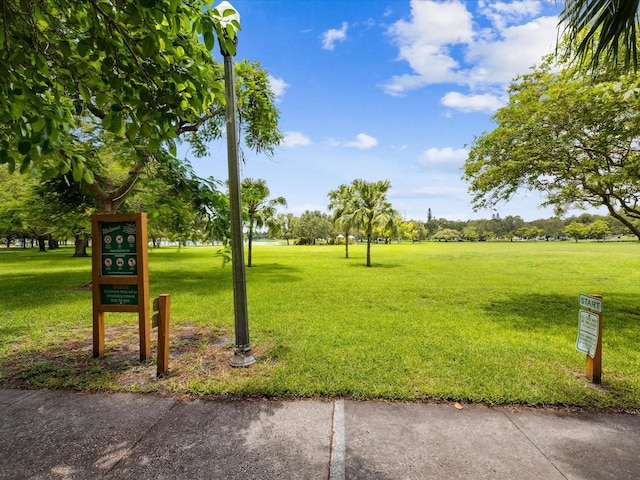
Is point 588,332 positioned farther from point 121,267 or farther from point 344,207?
point 344,207

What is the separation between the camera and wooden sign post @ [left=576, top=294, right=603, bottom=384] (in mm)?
4027

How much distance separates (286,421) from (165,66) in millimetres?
3684

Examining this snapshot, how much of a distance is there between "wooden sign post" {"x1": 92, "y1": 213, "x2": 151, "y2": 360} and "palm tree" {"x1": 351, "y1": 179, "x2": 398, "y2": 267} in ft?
64.0

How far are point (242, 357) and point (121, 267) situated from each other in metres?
2.34

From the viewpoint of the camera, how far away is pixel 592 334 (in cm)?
413

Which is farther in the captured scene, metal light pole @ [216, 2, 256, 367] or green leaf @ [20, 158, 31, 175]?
metal light pole @ [216, 2, 256, 367]

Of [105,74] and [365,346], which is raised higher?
[105,74]

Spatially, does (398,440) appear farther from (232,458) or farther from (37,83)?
(37,83)

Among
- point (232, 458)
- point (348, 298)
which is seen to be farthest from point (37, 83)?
point (348, 298)

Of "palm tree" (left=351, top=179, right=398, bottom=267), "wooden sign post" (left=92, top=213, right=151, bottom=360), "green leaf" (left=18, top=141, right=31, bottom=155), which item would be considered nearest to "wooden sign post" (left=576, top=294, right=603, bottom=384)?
"green leaf" (left=18, top=141, right=31, bottom=155)

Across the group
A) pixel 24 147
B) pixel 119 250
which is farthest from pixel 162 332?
pixel 24 147

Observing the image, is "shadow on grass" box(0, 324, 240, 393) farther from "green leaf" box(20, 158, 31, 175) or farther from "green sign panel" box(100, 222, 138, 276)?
"green leaf" box(20, 158, 31, 175)

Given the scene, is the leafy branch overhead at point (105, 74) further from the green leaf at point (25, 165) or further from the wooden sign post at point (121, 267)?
the wooden sign post at point (121, 267)

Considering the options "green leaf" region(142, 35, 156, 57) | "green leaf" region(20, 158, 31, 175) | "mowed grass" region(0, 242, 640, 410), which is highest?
"green leaf" region(142, 35, 156, 57)
